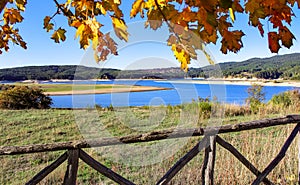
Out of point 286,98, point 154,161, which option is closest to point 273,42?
point 154,161

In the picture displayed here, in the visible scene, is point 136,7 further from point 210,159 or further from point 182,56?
point 210,159

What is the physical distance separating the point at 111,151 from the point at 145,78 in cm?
270

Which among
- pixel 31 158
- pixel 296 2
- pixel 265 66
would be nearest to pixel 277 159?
pixel 296 2

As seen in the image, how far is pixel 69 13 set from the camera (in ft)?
6.35

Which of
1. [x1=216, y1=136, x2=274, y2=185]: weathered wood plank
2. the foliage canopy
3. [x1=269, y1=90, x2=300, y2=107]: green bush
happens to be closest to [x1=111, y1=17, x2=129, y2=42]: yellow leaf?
the foliage canopy

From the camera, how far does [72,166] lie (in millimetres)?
1810

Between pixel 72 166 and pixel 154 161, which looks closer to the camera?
pixel 72 166

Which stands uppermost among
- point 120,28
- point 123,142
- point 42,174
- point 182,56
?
point 120,28

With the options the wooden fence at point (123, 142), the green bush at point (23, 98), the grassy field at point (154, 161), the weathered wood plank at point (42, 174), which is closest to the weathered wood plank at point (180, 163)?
the wooden fence at point (123, 142)

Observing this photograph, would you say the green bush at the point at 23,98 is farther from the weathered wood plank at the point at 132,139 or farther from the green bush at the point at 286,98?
the weathered wood plank at the point at 132,139

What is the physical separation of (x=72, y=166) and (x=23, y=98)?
12192mm

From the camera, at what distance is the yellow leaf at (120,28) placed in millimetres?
1497

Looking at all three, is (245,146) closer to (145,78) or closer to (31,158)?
(145,78)

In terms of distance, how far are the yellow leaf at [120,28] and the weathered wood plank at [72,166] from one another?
27.4 inches
